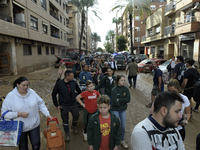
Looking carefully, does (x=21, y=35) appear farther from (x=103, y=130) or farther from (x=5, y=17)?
(x=103, y=130)

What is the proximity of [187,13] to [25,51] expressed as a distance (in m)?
19.8

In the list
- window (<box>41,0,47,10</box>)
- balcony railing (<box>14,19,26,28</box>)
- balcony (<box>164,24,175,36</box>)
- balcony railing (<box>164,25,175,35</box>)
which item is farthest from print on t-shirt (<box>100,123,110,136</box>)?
window (<box>41,0,47,10</box>)

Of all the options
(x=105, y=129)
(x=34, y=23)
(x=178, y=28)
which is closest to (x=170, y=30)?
(x=178, y=28)

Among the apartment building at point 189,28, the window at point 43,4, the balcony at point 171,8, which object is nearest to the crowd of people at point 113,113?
the apartment building at point 189,28

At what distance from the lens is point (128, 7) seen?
23.2 m

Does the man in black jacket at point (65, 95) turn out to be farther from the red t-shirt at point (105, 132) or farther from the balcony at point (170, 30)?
the balcony at point (170, 30)

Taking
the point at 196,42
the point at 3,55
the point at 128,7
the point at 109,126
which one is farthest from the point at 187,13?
the point at 3,55

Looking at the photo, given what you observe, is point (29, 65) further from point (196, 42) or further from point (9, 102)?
point (196, 42)

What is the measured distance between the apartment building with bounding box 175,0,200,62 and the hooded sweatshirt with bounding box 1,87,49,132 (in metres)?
17.0

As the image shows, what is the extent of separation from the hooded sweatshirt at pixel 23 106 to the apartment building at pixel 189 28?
1705cm

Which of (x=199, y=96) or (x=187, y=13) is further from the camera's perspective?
(x=187, y=13)

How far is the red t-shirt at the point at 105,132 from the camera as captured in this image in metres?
2.38

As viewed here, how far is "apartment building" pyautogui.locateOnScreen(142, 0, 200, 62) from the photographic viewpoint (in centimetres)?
1528

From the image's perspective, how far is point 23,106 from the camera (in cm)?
261
